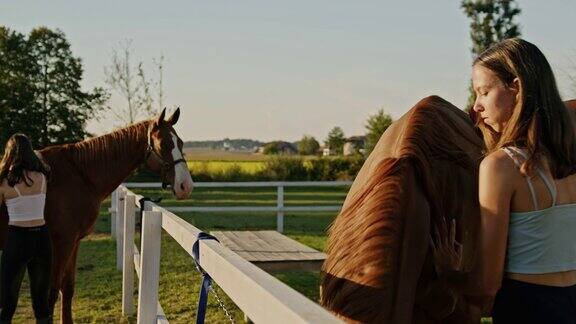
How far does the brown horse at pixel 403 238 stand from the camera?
5.32 ft

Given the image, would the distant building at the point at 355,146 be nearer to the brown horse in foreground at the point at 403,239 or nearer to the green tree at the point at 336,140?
the green tree at the point at 336,140

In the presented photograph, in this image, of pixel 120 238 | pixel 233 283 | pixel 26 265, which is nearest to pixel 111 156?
pixel 26 265

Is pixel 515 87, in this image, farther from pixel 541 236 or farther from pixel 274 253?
pixel 274 253

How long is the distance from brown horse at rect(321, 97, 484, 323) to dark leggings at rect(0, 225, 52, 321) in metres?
3.08

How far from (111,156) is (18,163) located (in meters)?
1.10

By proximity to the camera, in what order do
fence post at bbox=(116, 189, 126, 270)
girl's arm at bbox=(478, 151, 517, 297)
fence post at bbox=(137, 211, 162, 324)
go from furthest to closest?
fence post at bbox=(116, 189, 126, 270) → fence post at bbox=(137, 211, 162, 324) → girl's arm at bbox=(478, 151, 517, 297)

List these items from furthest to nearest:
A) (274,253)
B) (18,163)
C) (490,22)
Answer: (490,22) → (274,253) → (18,163)

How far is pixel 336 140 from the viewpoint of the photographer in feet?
181

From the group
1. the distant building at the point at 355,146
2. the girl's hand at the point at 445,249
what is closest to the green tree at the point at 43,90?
the distant building at the point at 355,146

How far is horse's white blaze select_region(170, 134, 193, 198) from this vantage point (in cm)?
579

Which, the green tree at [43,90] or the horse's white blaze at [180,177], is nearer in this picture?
the horse's white blaze at [180,177]

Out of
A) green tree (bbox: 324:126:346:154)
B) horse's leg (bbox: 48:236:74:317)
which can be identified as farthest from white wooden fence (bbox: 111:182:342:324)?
green tree (bbox: 324:126:346:154)

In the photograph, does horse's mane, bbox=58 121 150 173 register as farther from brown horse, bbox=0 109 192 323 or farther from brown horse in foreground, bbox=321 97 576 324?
brown horse in foreground, bbox=321 97 576 324

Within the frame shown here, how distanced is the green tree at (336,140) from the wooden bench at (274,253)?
44656mm
